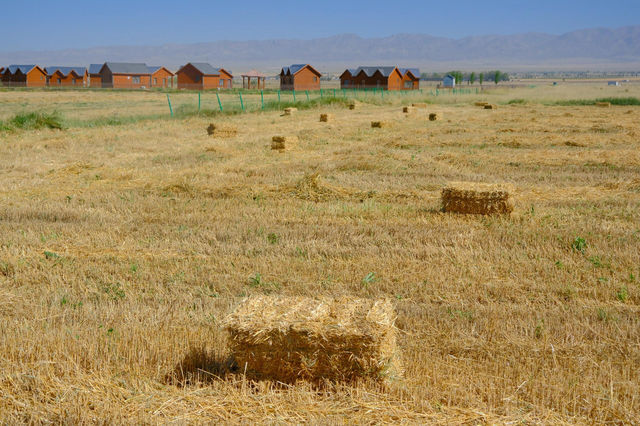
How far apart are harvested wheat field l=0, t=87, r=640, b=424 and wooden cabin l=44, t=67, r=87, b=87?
11506cm

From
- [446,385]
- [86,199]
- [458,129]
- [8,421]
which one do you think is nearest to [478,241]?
[446,385]

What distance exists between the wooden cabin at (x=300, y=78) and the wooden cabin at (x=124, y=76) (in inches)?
1192

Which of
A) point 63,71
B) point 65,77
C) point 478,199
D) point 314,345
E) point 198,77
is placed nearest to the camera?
point 314,345

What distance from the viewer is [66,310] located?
7266 millimetres

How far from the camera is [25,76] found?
116000mm

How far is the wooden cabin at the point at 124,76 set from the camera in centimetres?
11750

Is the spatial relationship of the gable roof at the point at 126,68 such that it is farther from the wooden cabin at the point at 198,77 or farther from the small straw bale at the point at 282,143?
the small straw bale at the point at 282,143

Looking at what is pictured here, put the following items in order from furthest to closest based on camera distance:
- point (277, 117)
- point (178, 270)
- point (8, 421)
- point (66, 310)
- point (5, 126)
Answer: point (277, 117) → point (5, 126) → point (178, 270) → point (66, 310) → point (8, 421)

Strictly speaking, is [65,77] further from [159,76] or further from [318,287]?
[318,287]

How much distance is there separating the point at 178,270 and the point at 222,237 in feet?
6.12

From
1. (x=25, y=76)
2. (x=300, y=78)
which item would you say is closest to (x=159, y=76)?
(x=25, y=76)

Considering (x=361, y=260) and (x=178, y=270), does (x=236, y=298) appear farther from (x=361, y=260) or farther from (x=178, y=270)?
(x=361, y=260)

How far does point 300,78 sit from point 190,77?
72.5 feet

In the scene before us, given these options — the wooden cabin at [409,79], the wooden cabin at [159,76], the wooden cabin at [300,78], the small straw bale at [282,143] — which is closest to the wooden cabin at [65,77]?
the wooden cabin at [159,76]
